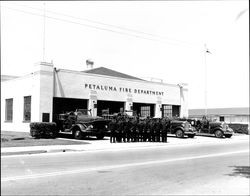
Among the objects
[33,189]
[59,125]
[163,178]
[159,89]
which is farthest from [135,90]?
[33,189]

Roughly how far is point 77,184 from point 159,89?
26727 millimetres

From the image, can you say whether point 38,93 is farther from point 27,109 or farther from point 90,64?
point 90,64

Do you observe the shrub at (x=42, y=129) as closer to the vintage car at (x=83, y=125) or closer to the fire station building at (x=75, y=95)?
the vintage car at (x=83, y=125)

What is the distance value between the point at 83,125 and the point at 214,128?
43.8 ft

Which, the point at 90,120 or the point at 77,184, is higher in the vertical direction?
the point at 90,120

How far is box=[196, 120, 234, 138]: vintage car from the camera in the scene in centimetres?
3100

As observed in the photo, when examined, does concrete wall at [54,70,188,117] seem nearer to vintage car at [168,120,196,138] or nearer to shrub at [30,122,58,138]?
vintage car at [168,120,196,138]

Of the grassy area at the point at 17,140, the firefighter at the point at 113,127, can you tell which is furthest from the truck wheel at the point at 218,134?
the grassy area at the point at 17,140

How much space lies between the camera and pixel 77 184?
758 cm

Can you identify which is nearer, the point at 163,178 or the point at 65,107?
the point at 163,178

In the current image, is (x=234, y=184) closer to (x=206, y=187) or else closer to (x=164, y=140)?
(x=206, y=187)

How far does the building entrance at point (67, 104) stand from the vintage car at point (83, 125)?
206 inches

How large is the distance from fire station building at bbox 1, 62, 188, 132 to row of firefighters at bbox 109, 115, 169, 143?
0.99 metres

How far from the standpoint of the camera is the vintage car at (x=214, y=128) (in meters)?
31.0
